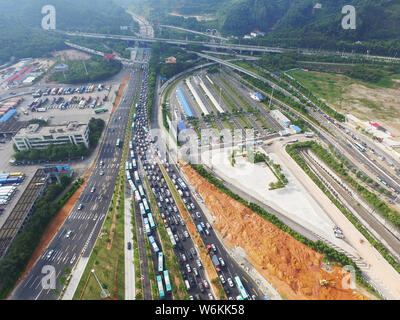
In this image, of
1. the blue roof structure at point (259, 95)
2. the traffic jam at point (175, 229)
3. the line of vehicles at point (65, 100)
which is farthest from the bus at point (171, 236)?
the line of vehicles at point (65, 100)

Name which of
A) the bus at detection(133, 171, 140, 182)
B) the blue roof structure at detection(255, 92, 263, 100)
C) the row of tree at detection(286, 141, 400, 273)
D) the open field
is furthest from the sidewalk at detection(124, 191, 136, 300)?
the open field

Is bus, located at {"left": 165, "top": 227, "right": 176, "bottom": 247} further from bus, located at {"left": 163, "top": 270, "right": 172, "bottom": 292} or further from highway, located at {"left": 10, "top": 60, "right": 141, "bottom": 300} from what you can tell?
highway, located at {"left": 10, "top": 60, "right": 141, "bottom": 300}

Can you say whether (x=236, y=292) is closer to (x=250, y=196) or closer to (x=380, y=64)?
(x=250, y=196)

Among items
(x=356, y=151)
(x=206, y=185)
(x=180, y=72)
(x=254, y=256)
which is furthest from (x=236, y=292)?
(x=180, y=72)

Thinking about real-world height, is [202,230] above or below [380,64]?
below

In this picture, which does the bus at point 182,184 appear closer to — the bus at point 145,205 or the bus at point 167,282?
the bus at point 145,205

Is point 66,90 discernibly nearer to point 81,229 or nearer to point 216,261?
point 81,229
